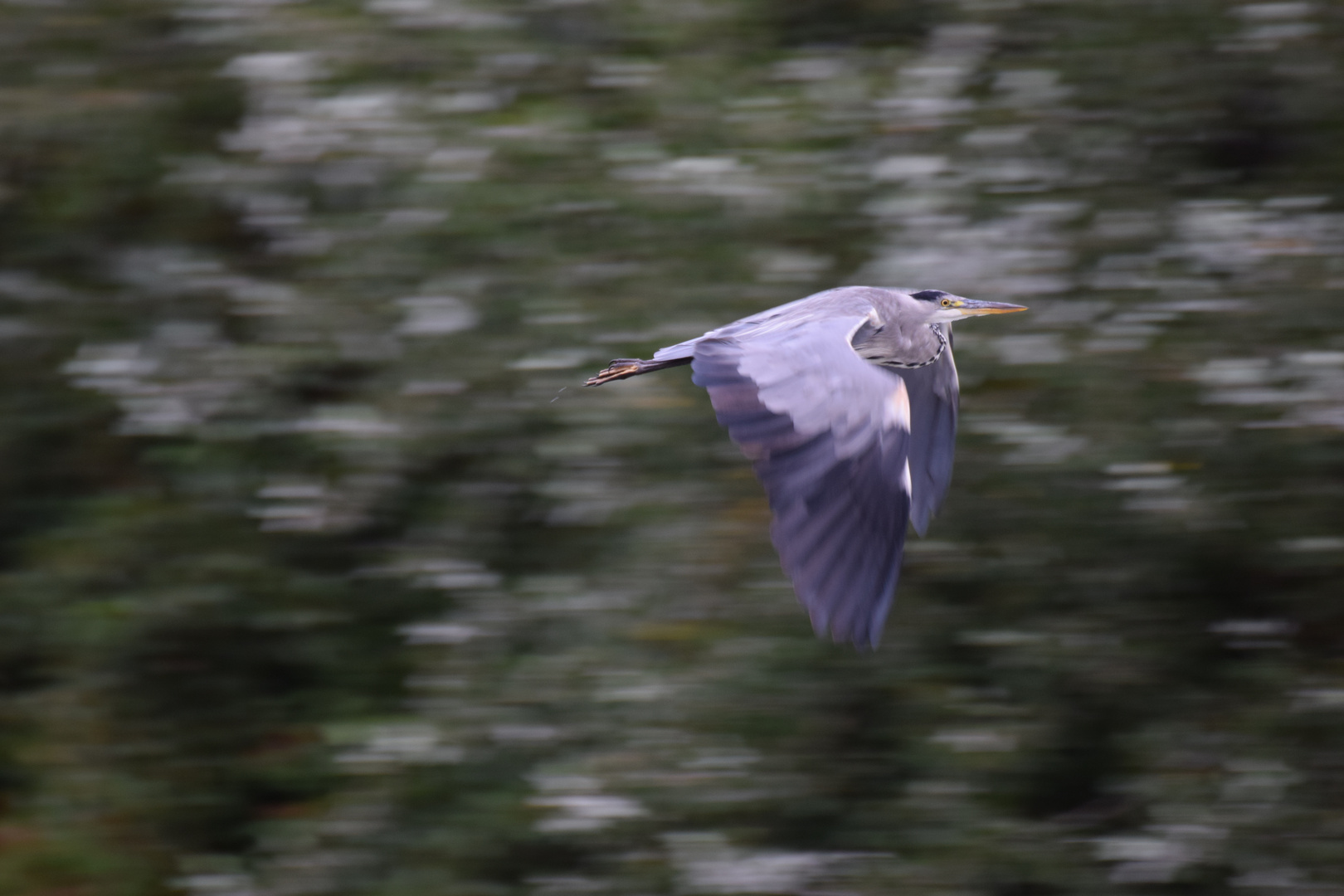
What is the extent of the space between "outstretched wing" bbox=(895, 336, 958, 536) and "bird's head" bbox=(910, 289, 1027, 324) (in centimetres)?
5

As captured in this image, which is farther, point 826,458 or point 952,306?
point 952,306

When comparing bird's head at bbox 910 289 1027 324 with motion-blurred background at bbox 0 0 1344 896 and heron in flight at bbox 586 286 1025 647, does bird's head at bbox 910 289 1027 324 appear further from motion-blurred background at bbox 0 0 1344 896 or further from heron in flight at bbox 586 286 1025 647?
heron in flight at bbox 586 286 1025 647

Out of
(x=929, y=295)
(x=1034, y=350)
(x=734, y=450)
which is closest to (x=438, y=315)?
(x=734, y=450)

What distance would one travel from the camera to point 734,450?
290 cm

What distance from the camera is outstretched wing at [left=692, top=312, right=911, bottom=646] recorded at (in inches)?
69.9

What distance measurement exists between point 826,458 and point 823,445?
0.02m

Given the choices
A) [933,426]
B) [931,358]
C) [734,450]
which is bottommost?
[734,450]

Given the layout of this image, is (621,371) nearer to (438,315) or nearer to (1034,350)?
(438,315)

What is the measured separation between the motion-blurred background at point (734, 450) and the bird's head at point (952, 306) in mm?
117

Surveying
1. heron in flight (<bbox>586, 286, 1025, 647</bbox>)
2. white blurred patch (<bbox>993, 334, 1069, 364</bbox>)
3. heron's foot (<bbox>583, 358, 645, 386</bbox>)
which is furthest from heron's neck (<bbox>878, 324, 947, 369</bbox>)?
heron's foot (<bbox>583, 358, 645, 386</bbox>)

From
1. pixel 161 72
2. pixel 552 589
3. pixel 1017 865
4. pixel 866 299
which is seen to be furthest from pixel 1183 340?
pixel 161 72

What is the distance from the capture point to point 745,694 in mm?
2816

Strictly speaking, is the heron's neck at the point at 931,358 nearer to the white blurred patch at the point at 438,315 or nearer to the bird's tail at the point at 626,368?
the bird's tail at the point at 626,368

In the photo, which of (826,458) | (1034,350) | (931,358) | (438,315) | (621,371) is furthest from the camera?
(438,315)
